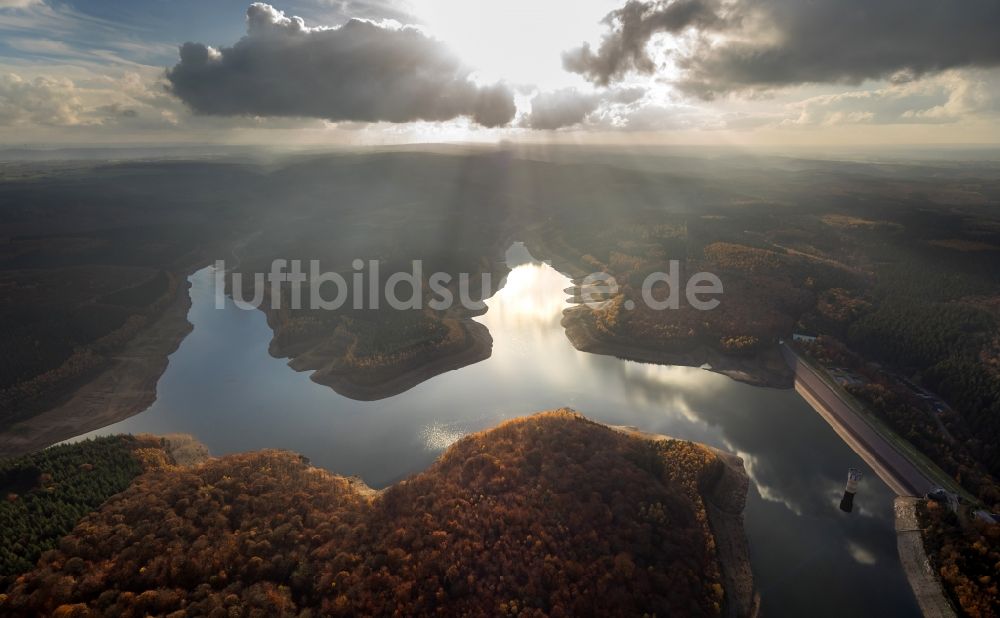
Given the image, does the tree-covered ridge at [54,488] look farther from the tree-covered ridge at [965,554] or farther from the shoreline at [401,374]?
the tree-covered ridge at [965,554]

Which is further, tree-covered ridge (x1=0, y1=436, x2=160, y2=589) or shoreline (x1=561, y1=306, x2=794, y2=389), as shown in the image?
shoreline (x1=561, y1=306, x2=794, y2=389)

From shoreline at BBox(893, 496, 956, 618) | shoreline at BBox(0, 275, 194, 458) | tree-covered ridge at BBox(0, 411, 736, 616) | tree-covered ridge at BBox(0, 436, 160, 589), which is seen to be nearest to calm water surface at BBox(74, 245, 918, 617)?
shoreline at BBox(893, 496, 956, 618)

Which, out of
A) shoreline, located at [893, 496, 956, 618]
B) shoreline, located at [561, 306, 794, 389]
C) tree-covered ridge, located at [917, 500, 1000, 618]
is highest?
shoreline, located at [561, 306, 794, 389]

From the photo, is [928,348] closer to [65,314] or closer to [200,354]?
[200,354]

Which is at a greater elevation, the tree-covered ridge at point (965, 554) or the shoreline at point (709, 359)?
the shoreline at point (709, 359)

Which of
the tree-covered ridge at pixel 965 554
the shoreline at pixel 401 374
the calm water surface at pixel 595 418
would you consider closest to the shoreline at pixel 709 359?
the calm water surface at pixel 595 418

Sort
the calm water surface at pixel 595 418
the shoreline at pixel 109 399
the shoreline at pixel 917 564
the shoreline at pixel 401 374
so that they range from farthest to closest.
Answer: the shoreline at pixel 401 374 → the shoreline at pixel 109 399 → the calm water surface at pixel 595 418 → the shoreline at pixel 917 564

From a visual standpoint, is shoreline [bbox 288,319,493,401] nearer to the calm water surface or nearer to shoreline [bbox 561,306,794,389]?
the calm water surface
